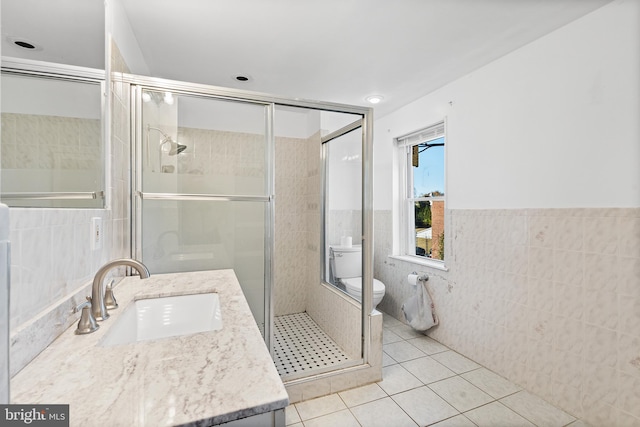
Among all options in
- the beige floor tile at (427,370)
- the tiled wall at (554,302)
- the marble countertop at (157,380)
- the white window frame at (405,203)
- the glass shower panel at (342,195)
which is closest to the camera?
the marble countertop at (157,380)

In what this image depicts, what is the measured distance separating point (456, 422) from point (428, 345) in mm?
898

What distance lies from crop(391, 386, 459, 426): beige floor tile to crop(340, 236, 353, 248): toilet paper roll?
1168 mm

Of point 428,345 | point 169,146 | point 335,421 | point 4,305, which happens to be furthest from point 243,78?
point 428,345

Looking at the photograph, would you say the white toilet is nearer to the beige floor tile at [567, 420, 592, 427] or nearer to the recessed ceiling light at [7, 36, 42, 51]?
the beige floor tile at [567, 420, 592, 427]

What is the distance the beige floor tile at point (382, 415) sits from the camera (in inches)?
62.6

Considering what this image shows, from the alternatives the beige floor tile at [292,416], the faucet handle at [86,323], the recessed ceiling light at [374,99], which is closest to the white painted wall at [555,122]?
the recessed ceiling light at [374,99]

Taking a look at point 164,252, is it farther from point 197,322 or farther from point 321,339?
point 321,339

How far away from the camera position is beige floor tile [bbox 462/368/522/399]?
6.06ft

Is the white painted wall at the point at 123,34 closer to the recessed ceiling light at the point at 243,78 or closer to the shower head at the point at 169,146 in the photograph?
the shower head at the point at 169,146

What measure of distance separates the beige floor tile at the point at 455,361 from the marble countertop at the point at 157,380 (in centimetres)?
193

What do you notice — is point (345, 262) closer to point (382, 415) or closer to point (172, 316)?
point (382, 415)

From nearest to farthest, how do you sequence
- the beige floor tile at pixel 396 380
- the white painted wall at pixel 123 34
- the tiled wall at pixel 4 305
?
1. the tiled wall at pixel 4 305
2. the white painted wall at pixel 123 34
3. the beige floor tile at pixel 396 380

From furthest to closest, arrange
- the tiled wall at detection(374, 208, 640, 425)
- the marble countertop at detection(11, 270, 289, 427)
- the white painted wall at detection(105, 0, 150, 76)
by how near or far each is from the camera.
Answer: the tiled wall at detection(374, 208, 640, 425), the white painted wall at detection(105, 0, 150, 76), the marble countertop at detection(11, 270, 289, 427)

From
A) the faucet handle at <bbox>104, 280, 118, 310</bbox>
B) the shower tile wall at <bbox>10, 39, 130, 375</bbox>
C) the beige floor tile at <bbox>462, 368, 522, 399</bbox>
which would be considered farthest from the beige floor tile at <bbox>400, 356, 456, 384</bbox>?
the shower tile wall at <bbox>10, 39, 130, 375</bbox>
